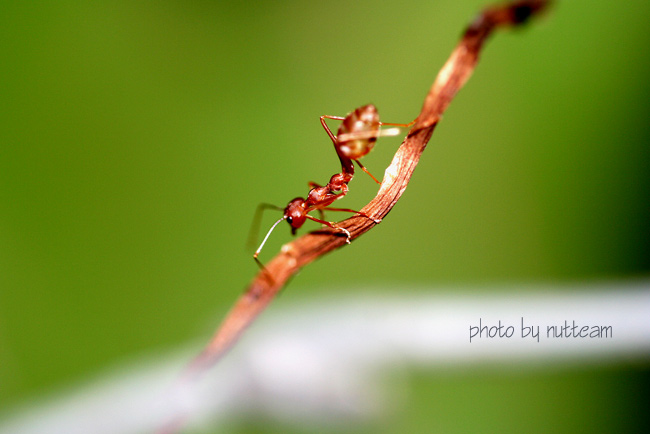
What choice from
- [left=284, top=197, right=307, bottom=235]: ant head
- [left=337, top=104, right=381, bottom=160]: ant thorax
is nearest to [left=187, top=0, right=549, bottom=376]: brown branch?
[left=337, top=104, right=381, bottom=160]: ant thorax

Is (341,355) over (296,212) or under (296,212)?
under

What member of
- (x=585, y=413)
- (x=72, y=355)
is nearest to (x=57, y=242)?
(x=72, y=355)

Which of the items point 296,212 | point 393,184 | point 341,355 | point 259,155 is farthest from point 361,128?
point 259,155

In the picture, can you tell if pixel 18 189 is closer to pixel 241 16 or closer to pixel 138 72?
pixel 138 72

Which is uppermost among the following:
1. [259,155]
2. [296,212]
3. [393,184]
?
[259,155]

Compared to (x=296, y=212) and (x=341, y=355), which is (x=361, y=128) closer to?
(x=296, y=212)

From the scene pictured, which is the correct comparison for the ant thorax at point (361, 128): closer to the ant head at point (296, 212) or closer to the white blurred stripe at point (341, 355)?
the ant head at point (296, 212)

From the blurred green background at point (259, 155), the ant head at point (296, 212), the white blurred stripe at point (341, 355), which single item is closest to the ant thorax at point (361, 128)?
the ant head at point (296, 212)
